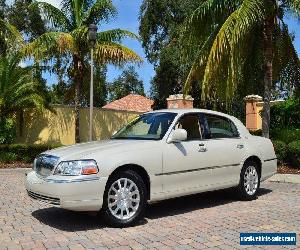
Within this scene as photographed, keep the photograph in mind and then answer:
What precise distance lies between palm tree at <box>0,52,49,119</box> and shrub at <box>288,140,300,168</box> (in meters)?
9.31

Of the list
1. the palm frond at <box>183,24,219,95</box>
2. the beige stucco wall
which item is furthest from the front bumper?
the beige stucco wall

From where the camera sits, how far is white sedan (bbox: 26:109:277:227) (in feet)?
21.4

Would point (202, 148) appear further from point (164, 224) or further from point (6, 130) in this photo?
point (6, 130)

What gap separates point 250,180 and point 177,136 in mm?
2360

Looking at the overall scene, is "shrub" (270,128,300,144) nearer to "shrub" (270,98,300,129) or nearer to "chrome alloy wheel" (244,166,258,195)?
"shrub" (270,98,300,129)

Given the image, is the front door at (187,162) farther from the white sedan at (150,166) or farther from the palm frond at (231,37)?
the palm frond at (231,37)

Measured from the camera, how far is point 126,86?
7975 centimetres

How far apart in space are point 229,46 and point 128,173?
7.25m

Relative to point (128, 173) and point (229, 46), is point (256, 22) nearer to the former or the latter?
point (229, 46)

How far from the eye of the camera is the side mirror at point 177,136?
739 cm

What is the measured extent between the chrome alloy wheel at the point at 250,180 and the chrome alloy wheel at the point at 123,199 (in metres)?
2.80

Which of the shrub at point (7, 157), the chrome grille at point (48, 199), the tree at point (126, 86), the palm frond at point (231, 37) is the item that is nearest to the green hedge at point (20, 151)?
the shrub at point (7, 157)

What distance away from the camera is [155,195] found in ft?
23.5

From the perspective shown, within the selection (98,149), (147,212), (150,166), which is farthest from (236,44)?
(98,149)
